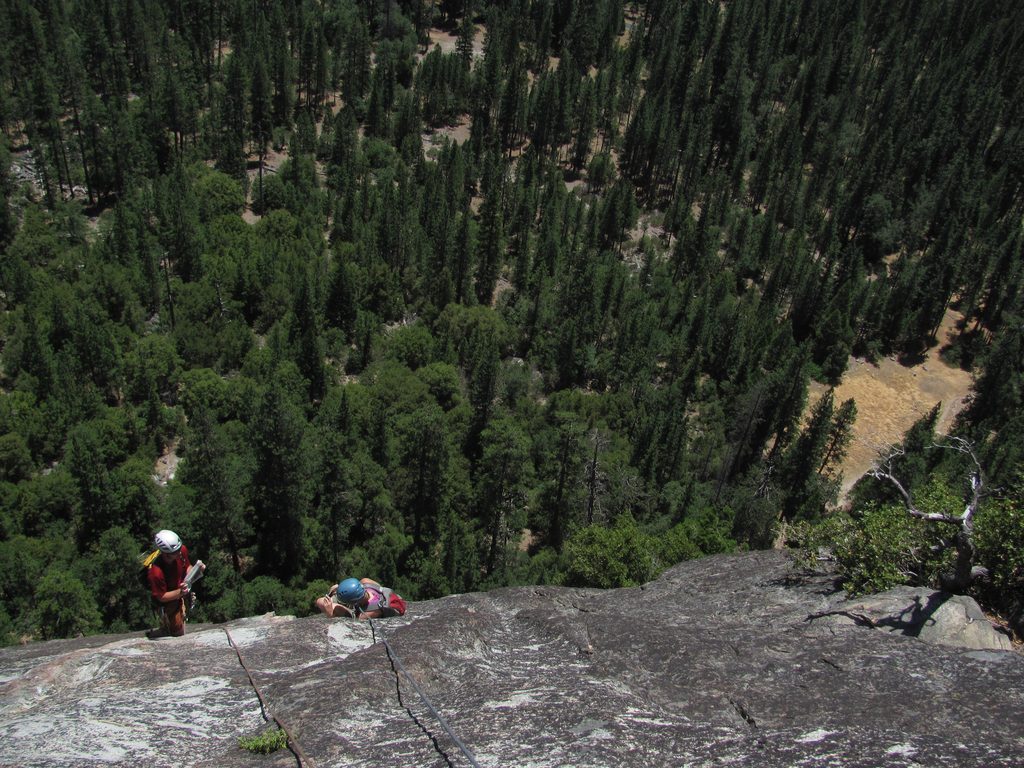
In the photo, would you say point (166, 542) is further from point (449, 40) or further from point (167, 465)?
point (449, 40)

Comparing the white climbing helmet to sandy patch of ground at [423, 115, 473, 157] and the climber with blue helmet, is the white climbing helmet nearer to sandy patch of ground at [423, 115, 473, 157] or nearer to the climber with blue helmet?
the climber with blue helmet

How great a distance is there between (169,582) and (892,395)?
11246 cm

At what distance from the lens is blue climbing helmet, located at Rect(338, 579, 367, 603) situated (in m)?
18.0

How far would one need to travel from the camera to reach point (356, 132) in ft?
429

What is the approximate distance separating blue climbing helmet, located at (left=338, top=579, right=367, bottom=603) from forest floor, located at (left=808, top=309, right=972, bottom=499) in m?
86.2

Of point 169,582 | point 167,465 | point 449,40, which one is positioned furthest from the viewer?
point 449,40

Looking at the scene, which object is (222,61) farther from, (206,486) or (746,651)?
(746,651)

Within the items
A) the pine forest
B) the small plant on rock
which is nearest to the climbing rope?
the small plant on rock

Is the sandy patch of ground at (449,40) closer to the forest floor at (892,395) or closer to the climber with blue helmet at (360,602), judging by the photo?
the forest floor at (892,395)

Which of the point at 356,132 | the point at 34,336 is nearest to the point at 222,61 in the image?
the point at 356,132

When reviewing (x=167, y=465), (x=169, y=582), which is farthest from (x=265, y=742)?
(x=167, y=465)

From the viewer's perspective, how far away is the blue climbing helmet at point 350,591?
59.1 ft

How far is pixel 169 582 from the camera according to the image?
17656 mm

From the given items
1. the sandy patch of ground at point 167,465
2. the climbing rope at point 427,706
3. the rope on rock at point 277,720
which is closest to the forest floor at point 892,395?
the sandy patch of ground at point 167,465
